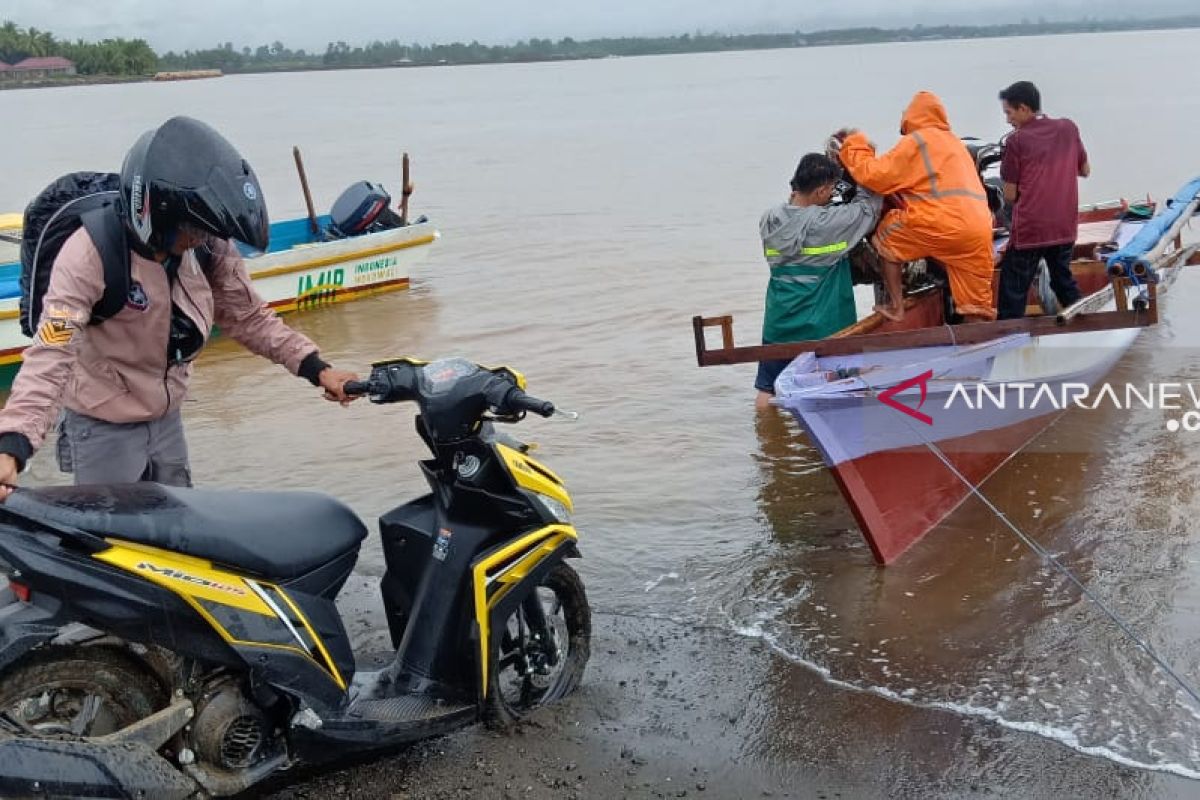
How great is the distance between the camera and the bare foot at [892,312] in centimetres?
646

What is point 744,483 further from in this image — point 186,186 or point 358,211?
point 358,211

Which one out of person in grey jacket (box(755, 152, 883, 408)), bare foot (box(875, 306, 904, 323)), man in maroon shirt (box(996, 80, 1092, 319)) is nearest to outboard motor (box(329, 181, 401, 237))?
person in grey jacket (box(755, 152, 883, 408))

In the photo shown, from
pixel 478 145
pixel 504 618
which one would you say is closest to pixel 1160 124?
pixel 478 145

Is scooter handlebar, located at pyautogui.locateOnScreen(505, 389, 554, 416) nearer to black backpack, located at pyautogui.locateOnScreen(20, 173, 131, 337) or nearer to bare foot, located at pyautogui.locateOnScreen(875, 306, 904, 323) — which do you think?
black backpack, located at pyautogui.locateOnScreen(20, 173, 131, 337)

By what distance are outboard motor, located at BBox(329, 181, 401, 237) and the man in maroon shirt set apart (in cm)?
783

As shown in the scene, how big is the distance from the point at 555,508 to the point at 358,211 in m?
10.2

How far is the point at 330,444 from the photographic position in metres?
7.80

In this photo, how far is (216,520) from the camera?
3174 mm

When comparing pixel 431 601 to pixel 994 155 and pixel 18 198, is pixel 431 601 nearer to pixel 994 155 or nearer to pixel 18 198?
pixel 994 155

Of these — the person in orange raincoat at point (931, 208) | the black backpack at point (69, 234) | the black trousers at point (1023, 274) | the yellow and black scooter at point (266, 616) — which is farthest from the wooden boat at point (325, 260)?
the yellow and black scooter at point (266, 616)

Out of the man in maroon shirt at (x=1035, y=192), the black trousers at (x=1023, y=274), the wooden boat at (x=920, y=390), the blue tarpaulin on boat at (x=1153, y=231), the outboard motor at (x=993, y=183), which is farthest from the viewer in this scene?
the outboard motor at (x=993, y=183)

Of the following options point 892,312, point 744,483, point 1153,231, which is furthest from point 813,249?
point 1153,231

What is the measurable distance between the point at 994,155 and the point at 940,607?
15.2ft

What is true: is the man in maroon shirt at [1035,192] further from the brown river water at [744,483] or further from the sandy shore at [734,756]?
the sandy shore at [734,756]
